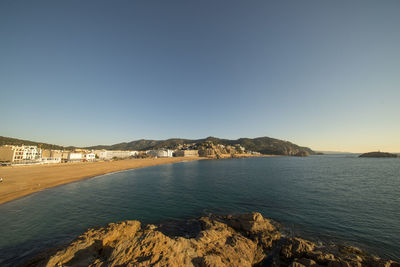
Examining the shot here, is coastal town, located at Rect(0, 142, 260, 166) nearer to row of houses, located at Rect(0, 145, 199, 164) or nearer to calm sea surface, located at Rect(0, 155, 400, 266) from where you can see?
row of houses, located at Rect(0, 145, 199, 164)

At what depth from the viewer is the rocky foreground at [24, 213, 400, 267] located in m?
6.61

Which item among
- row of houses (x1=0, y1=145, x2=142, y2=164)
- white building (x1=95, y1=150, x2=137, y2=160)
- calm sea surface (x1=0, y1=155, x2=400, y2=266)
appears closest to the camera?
calm sea surface (x1=0, y1=155, x2=400, y2=266)

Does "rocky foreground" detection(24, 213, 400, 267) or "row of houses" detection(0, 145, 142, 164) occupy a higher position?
"row of houses" detection(0, 145, 142, 164)

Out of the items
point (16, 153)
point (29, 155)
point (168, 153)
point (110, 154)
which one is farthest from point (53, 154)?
point (168, 153)

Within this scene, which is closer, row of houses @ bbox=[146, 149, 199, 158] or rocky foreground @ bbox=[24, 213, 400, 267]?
rocky foreground @ bbox=[24, 213, 400, 267]

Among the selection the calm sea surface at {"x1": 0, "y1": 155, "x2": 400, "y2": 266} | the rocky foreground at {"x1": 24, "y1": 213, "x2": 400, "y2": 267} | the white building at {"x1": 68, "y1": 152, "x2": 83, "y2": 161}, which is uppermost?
the white building at {"x1": 68, "y1": 152, "x2": 83, "y2": 161}

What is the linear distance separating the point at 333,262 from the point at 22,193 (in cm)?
3863

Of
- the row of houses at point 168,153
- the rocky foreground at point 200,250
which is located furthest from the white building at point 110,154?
the rocky foreground at point 200,250

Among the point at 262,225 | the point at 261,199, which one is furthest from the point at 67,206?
the point at 261,199

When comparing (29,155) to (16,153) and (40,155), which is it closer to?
(16,153)

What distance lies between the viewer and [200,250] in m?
8.05

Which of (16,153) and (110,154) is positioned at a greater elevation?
(16,153)

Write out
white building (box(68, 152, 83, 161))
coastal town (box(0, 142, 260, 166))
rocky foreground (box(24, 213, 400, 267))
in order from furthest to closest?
white building (box(68, 152, 83, 161)) → coastal town (box(0, 142, 260, 166)) → rocky foreground (box(24, 213, 400, 267))

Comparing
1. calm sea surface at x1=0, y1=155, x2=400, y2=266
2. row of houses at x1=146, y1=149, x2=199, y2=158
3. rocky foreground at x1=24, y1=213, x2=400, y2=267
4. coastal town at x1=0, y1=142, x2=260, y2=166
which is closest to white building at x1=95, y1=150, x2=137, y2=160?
coastal town at x1=0, y1=142, x2=260, y2=166
